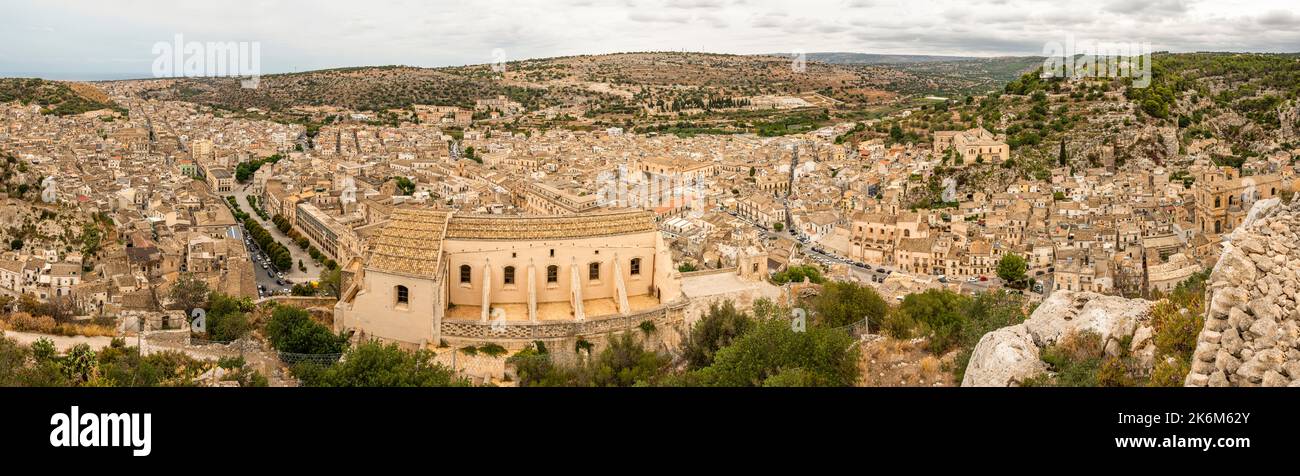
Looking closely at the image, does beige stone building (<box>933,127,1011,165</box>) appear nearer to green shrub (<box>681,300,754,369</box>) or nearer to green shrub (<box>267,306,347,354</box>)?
green shrub (<box>681,300,754,369</box>)

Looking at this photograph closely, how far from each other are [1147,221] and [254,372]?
109 feet

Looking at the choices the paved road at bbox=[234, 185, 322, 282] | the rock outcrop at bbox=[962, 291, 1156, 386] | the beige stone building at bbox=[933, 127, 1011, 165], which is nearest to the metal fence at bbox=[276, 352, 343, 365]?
the rock outcrop at bbox=[962, 291, 1156, 386]

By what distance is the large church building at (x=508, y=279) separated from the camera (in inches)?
506

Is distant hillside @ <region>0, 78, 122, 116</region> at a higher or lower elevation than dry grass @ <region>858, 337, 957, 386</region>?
higher

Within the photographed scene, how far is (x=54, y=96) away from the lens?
7956 cm

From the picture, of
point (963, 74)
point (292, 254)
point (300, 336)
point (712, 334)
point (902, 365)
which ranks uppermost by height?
point (963, 74)

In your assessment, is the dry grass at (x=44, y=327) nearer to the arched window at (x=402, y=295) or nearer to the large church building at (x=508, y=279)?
the large church building at (x=508, y=279)

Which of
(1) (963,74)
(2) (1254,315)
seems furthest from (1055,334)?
(1) (963,74)

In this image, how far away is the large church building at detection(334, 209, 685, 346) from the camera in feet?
42.2

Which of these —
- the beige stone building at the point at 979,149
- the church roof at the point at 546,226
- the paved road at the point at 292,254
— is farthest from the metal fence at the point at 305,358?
the beige stone building at the point at 979,149

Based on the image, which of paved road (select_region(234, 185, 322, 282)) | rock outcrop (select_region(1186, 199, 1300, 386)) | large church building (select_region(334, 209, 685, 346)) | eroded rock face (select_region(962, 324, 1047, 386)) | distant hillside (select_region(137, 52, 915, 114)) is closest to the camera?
rock outcrop (select_region(1186, 199, 1300, 386))

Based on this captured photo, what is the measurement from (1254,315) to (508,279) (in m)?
10.3

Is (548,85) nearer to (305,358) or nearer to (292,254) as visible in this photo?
(292,254)

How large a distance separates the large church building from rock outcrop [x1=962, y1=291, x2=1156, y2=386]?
666 cm
